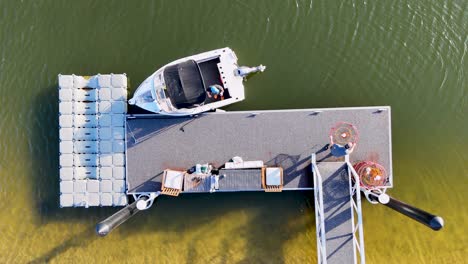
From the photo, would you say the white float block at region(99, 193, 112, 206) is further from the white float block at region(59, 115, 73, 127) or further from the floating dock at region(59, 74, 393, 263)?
the white float block at region(59, 115, 73, 127)

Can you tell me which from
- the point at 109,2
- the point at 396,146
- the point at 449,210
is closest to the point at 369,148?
the point at 396,146

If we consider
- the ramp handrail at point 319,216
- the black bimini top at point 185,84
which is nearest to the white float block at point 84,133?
the black bimini top at point 185,84

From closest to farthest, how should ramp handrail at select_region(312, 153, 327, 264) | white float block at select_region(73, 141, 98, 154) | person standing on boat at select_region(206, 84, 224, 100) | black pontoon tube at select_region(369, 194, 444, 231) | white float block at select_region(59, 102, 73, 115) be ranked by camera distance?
black pontoon tube at select_region(369, 194, 444, 231) < ramp handrail at select_region(312, 153, 327, 264) < person standing on boat at select_region(206, 84, 224, 100) < white float block at select_region(59, 102, 73, 115) < white float block at select_region(73, 141, 98, 154)

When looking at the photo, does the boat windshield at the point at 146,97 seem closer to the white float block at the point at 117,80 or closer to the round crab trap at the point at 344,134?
the white float block at the point at 117,80

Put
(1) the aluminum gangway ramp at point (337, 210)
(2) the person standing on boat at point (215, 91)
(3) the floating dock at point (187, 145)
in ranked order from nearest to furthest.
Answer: (2) the person standing on boat at point (215, 91), (1) the aluminum gangway ramp at point (337, 210), (3) the floating dock at point (187, 145)

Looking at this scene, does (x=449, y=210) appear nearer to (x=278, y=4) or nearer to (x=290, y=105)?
(x=290, y=105)

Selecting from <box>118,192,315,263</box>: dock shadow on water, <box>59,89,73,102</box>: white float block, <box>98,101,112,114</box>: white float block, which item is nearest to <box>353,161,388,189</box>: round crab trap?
<box>118,192,315,263</box>: dock shadow on water
